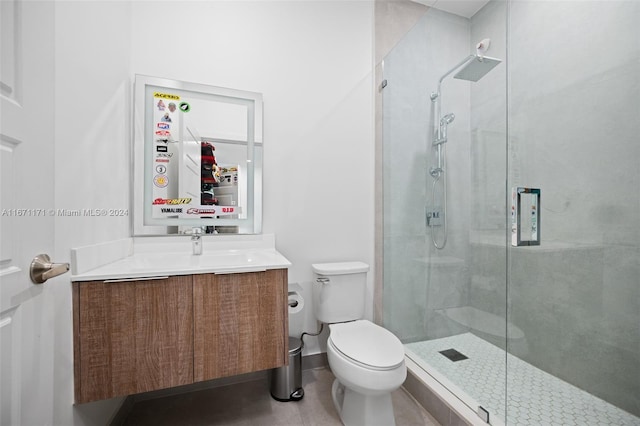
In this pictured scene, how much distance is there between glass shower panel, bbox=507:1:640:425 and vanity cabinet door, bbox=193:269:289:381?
44.0 inches

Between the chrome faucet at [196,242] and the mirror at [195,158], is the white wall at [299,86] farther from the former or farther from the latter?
the chrome faucet at [196,242]

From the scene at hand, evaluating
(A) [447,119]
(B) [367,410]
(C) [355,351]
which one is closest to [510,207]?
(A) [447,119]

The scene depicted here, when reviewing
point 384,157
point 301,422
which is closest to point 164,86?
point 384,157

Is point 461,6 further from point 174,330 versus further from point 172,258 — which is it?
point 174,330

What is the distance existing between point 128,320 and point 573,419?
1978mm

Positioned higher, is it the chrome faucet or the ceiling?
the ceiling

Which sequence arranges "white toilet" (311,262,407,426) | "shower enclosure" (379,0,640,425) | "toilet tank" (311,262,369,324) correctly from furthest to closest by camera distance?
1. "toilet tank" (311,262,369,324)
2. "shower enclosure" (379,0,640,425)
3. "white toilet" (311,262,407,426)

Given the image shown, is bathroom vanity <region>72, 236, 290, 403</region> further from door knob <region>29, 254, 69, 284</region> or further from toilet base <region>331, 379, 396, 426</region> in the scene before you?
toilet base <region>331, 379, 396, 426</region>

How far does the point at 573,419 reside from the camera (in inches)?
49.5

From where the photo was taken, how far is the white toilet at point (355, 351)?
1.22 m

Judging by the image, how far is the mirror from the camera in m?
1.56

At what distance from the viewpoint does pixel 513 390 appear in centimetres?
137

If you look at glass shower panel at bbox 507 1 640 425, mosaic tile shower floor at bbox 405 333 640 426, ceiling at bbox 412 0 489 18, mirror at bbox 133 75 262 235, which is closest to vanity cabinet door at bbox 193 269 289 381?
mirror at bbox 133 75 262 235

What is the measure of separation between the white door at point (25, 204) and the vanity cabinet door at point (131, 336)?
0.44 feet
